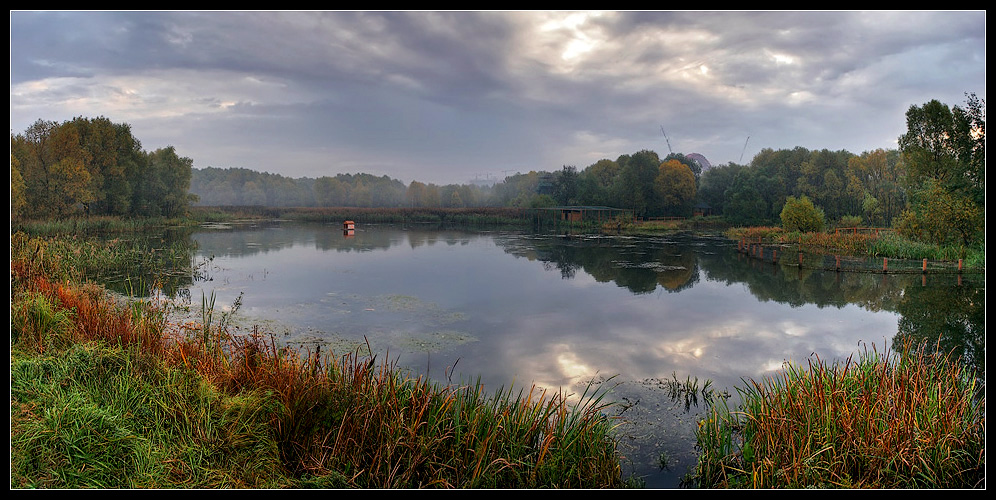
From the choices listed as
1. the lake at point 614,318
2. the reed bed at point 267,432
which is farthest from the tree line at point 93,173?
the reed bed at point 267,432

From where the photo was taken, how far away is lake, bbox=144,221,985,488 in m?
8.03

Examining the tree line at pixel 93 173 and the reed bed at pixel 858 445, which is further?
the tree line at pixel 93 173

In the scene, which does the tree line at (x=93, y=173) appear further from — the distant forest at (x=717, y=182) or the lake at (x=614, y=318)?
the lake at (x=614, y=318)

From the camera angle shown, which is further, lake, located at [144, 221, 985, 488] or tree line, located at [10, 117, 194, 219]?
tree line, located at [10, 117, 194, 219]

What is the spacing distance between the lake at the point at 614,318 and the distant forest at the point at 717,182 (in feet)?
19.8

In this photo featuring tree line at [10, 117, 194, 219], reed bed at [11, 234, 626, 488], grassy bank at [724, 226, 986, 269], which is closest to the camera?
reed bed at [11, 234, 626, 488]

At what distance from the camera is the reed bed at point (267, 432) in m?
4.04

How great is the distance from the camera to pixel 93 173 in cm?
3625

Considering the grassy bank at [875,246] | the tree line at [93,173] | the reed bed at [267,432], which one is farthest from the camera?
the tree line at [93,173]

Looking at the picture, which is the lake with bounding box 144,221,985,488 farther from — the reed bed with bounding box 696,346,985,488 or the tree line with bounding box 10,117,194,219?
the tree line with bounding box 10,117,194,219

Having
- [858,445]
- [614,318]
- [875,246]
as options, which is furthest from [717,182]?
[858,445]

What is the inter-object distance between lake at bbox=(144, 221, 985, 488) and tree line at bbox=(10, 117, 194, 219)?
40.9ft

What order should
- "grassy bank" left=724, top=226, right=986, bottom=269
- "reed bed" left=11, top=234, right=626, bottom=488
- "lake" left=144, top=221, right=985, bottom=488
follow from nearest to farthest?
"reed bed" left=11, top=234, right=626, bottom=488 → "lake" left=144, top=221, right=985, bottom=488 → "grassy bank" left=724, top=226, right=986, bottom=269

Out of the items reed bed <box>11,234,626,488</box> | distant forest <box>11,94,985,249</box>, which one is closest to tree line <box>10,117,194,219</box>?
distant forest <box>11,94,985,249</box>
